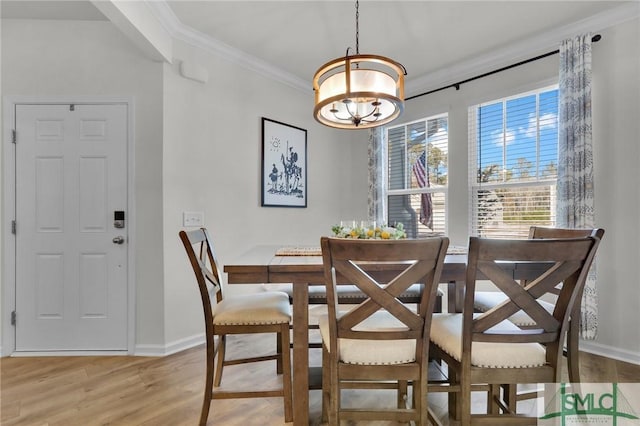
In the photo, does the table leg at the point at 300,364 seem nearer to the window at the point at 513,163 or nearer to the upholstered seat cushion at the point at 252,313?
the upholstered seat cushion at the point at 252,313

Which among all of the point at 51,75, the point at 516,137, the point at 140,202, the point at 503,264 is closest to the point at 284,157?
the point at 140,202

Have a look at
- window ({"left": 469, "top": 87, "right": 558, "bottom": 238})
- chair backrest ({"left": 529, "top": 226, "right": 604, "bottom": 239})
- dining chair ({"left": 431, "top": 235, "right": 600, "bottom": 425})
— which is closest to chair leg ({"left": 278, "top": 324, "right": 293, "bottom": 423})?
dining chair ({"left": 431, "top": 235, "right": 600, "bottom": 425})

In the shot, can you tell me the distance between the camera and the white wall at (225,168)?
259 centimetres

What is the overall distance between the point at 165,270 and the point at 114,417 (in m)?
1.07

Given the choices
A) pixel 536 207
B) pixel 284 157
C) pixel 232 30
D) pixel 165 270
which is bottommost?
pixel 165 270

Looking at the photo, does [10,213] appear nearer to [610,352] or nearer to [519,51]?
[519,51]

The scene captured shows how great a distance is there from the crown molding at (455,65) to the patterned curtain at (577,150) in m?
0.15

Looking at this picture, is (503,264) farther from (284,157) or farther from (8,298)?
(8,298)

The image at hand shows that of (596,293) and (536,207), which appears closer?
(596,293)

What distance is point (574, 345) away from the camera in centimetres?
151

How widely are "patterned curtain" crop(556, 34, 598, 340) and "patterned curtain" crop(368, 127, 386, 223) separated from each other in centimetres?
178

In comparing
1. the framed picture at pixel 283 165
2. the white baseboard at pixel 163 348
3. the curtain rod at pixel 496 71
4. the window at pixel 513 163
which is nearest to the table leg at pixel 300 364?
the white baseboard at pixel 163 348

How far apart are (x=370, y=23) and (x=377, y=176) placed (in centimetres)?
174

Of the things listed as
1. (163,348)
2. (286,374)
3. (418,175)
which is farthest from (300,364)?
(418,175)
